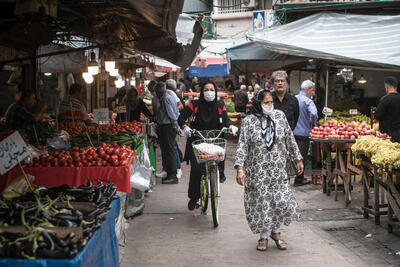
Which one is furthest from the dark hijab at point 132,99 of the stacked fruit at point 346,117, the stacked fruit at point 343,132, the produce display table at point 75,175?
the produce display table at point 75,175

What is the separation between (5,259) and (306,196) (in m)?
7.65

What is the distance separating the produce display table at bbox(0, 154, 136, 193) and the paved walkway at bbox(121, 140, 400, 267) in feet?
3.28

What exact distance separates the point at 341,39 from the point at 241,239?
7130 millimetres

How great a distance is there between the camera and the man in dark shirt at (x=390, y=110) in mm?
9922

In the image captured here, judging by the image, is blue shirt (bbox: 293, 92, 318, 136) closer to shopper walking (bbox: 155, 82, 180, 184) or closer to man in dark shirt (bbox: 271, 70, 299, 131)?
man in dark shirt (bbox: 271, 70, 299, 131)

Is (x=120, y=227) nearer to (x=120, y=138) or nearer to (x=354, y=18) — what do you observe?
(x=120, y=138)

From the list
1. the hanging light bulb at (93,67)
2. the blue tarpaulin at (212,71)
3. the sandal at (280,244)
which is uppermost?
the hanging light bulb at (93,67)

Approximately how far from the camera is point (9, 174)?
583 centimetres

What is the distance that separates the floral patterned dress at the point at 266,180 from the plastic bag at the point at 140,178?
1.51m

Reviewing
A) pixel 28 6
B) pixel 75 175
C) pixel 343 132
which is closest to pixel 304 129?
pixel 343 132

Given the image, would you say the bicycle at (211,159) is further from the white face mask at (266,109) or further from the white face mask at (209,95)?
the white face mask at (266,109)

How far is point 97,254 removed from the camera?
364cm

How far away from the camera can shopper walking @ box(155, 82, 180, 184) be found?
10690mm

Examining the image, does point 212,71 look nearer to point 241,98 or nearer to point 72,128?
point 241,98
